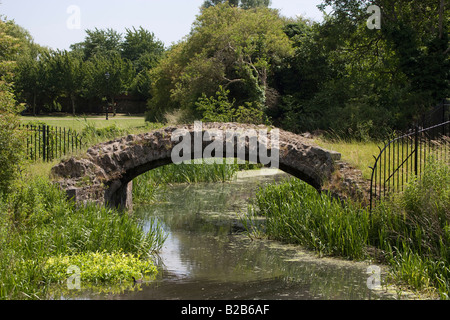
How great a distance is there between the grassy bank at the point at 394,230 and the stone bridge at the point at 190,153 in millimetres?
925

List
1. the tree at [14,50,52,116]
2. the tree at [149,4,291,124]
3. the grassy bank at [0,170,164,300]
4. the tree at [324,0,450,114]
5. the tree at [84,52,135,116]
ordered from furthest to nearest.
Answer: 1. the tree at [84,52,135,116]
2. the tree at [14,50,52,116]
3. the tree at [149,4,291,124]
4. the tree at [324,0,450,114]
5. the grassy bank at [0,170,164,300]

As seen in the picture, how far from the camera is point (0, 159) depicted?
9.73 meters

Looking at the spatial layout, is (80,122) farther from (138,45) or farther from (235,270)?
(138,45)

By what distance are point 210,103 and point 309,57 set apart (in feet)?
18.4

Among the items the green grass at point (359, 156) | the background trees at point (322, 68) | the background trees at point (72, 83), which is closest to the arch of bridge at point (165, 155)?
the green grass at point (359, 156)

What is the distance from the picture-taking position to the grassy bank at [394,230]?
8539 mm

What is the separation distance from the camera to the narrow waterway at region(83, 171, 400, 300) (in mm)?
8625

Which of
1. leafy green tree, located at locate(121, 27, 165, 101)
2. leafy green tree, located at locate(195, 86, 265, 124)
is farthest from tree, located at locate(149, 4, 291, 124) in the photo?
leafy green tree, located at locate(121, 27, 165, 101)

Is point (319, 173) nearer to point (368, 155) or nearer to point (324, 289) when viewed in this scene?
point (368, 155)

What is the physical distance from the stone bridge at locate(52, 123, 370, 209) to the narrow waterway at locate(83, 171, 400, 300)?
176 centimetres

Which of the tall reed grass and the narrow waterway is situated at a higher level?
the tall reed grass

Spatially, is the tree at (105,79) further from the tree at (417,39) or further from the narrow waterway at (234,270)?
the narrow waterway at (234,270)

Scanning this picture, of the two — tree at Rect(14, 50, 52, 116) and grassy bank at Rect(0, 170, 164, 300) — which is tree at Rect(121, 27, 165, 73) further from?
grassy bank at Rect(0, 170, 164, 300)
